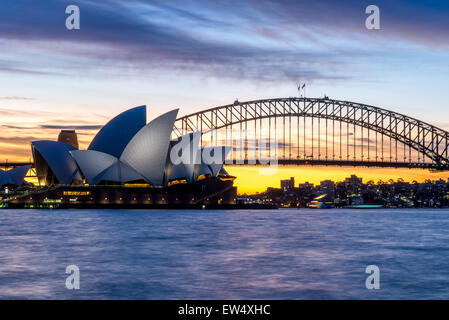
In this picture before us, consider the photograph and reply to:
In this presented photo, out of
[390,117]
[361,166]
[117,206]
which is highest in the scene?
[390,117]

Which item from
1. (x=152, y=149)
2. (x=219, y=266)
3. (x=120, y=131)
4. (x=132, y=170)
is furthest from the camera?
(x=132, y=170)

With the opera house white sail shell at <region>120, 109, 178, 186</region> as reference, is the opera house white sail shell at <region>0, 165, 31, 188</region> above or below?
below

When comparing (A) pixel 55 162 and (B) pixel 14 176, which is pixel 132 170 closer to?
(A) pixel 55 162

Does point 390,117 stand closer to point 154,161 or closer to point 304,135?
point 304,135

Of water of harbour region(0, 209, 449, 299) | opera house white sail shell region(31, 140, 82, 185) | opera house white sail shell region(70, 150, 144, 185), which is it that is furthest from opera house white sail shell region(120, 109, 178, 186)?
water of harbour region(0, 209, 449, 299)

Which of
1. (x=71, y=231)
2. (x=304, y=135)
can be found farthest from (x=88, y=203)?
(x=71, y=231)

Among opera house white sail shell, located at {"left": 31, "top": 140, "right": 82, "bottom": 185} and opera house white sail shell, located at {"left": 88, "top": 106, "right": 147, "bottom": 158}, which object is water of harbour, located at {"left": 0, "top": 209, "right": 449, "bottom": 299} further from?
opera house white sail shell, located at {"left": 31, "top": 140, "right": 82, "bottom": 185}

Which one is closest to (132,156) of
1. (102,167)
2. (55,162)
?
(102,167)
